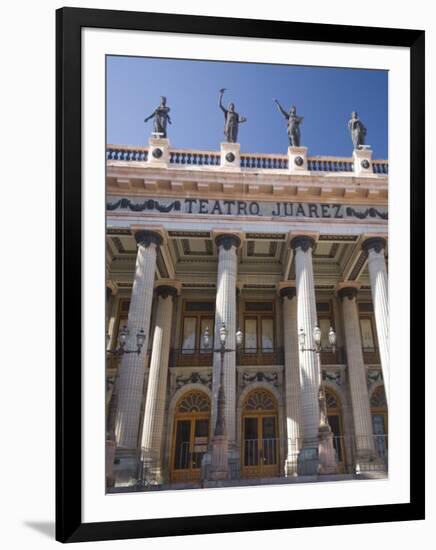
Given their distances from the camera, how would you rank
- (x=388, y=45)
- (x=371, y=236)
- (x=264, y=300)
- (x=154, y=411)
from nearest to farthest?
(x=388, y=45)
(x=371, y=236)
(x=154, y=411)
(x=264, y=300)

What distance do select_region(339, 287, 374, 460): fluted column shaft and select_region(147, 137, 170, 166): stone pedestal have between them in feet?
18.0

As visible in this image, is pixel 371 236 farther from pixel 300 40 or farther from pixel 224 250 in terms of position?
pixel 300 40

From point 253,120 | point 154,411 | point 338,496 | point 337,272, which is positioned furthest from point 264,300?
point 338,496

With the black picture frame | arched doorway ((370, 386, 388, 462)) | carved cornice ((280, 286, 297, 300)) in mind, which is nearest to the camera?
the black picture frame

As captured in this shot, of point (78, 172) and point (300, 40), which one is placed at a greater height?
point (300, 40)

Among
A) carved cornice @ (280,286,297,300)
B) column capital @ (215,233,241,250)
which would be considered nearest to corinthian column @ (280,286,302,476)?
carved cornice @ (280,286,297,300)

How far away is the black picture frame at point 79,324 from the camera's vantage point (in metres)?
6.81

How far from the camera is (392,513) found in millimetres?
7723

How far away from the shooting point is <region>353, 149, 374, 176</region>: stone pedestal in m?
10.6

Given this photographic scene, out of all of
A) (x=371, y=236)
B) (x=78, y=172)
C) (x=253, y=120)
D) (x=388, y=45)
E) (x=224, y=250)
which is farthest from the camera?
(x=224, y=250)

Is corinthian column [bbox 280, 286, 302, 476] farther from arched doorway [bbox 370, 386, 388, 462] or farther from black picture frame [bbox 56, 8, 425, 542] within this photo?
black picture frame [bbox 56, 8, 425, 542]

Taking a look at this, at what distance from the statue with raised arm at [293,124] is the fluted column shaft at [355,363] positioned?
4.67m

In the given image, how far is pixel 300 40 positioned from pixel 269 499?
5431 millimetres

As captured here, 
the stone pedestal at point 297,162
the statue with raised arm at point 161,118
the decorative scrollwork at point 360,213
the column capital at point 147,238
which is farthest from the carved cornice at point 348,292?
the statue with raised arm at point 161,118
